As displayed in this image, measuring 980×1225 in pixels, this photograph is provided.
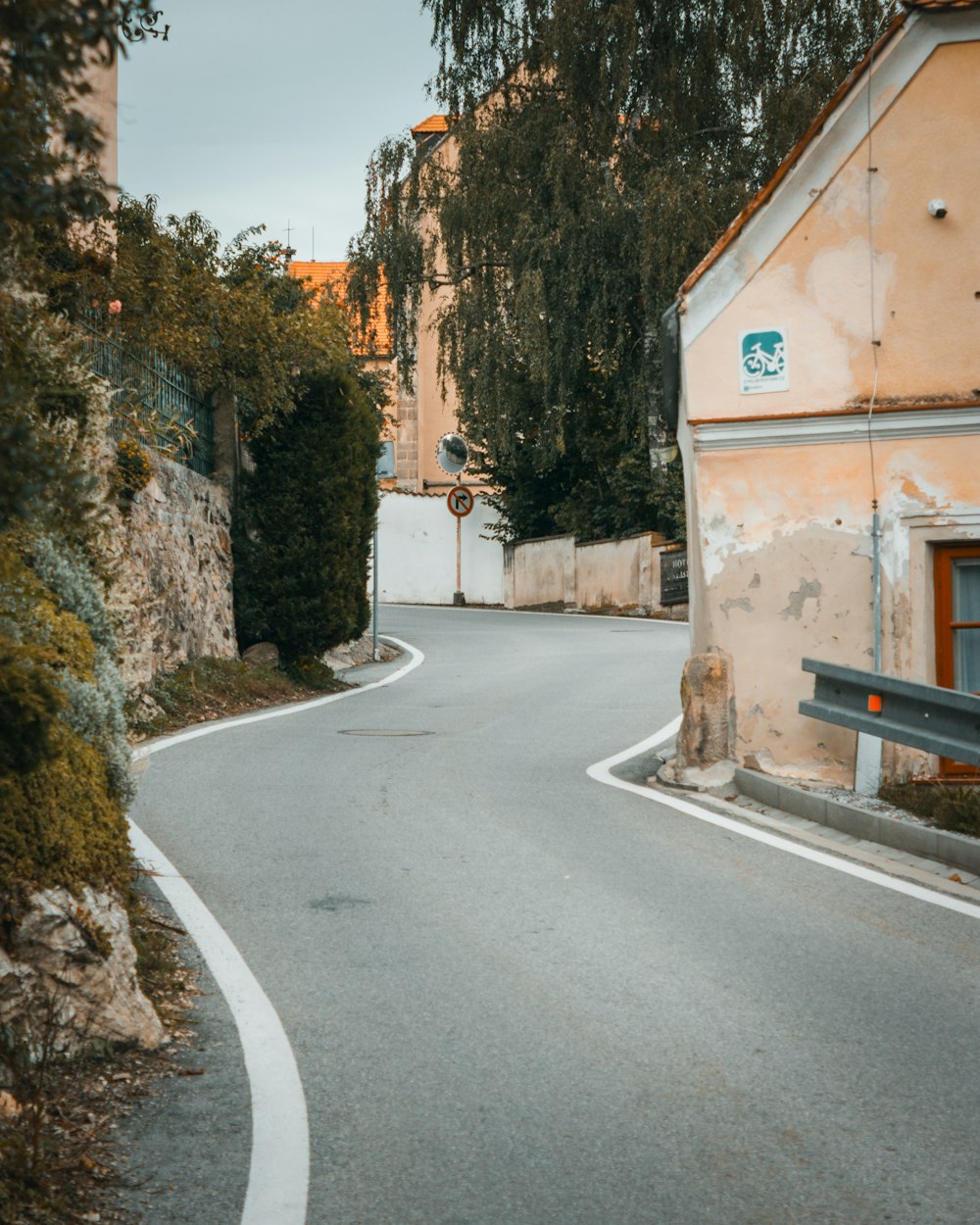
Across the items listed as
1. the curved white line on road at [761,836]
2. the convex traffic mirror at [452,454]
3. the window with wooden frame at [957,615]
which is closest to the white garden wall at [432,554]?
the convex traffic mirror at [452,454]

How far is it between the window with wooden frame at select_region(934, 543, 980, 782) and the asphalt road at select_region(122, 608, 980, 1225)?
2671 mm

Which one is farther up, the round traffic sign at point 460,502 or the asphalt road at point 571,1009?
the round traffic sign at point 460,502

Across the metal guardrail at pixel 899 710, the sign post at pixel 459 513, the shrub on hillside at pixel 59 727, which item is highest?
the sign post at pixel 459 513

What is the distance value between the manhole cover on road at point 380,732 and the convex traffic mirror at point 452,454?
108 feet

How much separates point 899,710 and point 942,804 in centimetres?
76

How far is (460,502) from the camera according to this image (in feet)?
137

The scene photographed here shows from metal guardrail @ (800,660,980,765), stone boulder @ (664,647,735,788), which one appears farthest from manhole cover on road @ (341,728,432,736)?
metal guardrail @ (800,660,980,765)

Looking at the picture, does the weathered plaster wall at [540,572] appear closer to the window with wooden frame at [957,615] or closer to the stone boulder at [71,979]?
the window with wooden frame at [957,615]

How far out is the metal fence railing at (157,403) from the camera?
627 inches

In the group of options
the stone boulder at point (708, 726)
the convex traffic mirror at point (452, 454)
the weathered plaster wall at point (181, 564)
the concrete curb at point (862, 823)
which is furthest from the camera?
the convex traffic mirror at point (452, 454)

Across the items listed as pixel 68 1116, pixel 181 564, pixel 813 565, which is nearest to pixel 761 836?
pixel 813 565

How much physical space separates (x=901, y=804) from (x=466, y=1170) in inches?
266

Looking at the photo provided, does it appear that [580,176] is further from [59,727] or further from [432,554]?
[59,727]

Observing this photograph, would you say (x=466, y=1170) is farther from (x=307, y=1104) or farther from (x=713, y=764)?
(x=713, y=764)
